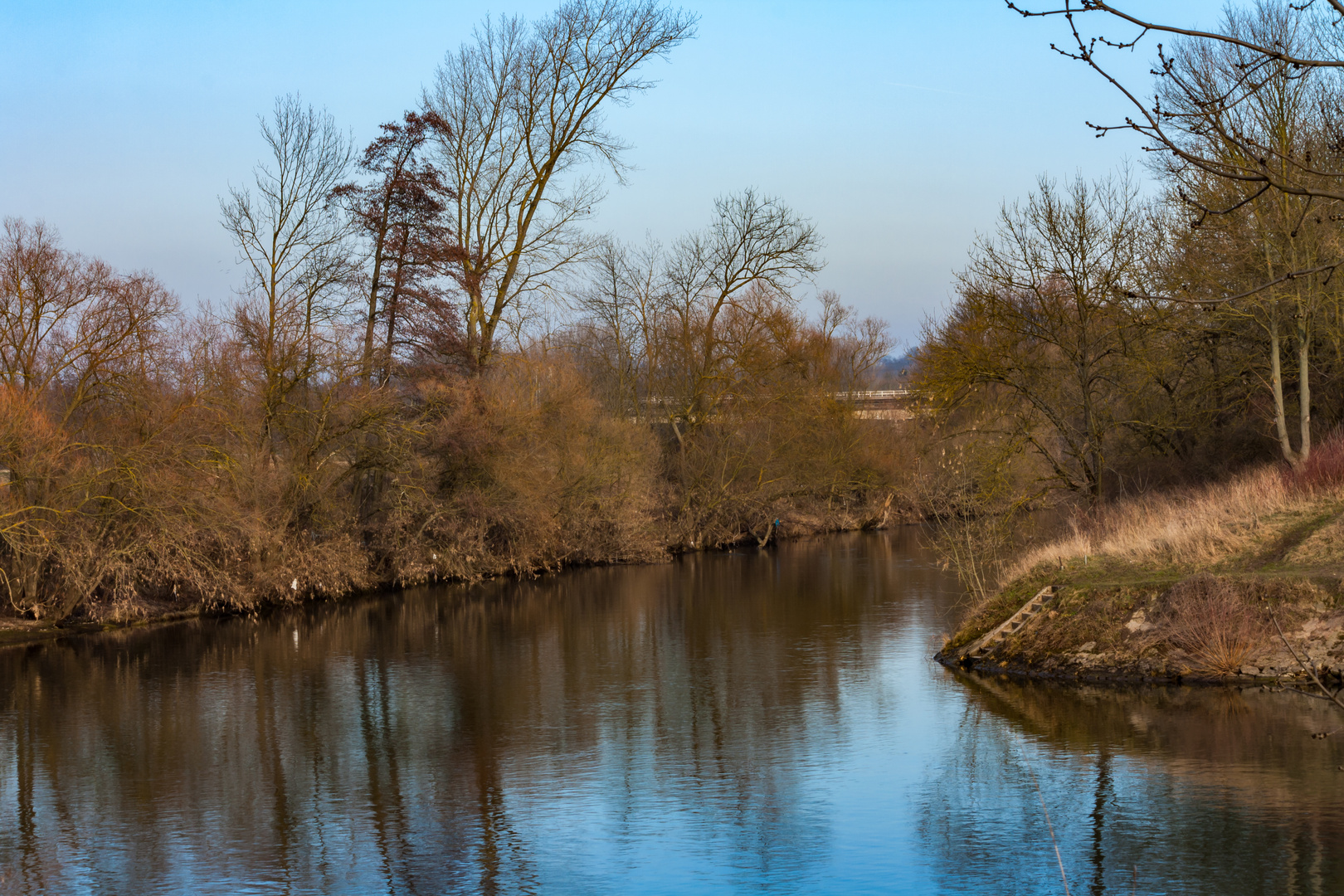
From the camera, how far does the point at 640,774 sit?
12883 mm

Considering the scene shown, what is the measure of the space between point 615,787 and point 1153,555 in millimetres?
10522

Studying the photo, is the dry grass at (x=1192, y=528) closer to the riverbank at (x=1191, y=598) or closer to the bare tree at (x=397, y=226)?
the riverbank at (x=1191, y=598)

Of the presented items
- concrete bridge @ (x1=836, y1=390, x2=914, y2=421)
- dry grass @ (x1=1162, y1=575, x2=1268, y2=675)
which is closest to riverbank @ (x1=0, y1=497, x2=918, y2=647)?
concrete bridge @ (x1=836, y1=390, x2=914, y2=421)

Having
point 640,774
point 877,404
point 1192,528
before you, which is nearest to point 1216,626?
point 1192,528

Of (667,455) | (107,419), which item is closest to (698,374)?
(667,455)

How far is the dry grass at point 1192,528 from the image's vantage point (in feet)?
59.6

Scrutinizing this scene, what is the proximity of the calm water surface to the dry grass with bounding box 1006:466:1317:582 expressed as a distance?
10.3 ft

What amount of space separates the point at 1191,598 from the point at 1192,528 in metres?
3.32

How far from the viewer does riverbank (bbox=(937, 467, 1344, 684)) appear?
50.3ft

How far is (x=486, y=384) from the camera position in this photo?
3256 centimetres

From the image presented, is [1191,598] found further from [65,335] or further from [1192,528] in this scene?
[65,335]

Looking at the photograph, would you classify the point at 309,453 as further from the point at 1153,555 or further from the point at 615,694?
the point at 1153,555

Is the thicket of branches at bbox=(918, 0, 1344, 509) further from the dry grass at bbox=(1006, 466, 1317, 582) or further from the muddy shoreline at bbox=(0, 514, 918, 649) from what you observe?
the muddy shoreline at bbox=(0, 514, 918, 649)

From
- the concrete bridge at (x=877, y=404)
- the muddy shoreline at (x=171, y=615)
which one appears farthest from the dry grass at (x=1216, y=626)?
the concrete bridge at (x=877, y=404)
